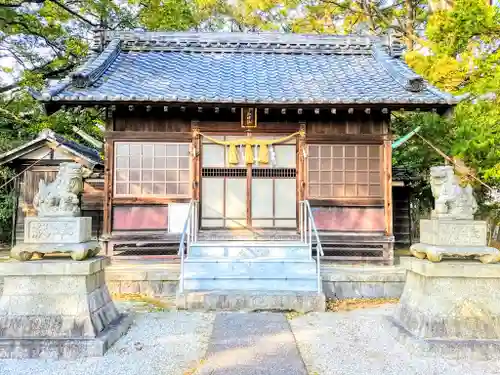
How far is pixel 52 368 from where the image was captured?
4.43m

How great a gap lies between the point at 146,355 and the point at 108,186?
5.37 m

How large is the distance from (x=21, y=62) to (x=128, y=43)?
8.01 m

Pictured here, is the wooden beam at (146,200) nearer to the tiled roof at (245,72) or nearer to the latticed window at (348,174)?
the tiled roof at (245,72)

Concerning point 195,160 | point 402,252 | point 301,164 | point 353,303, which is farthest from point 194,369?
point 402,252

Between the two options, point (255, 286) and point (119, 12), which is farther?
point (119, 12)

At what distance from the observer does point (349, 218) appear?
→ 9414mm

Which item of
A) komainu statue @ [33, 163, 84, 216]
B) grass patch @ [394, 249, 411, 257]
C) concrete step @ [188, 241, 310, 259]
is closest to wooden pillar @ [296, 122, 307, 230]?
concrete step @ [188, 241, 310, 259]

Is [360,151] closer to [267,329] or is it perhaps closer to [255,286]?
[255,286]

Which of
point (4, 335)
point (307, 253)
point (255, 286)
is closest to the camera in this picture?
point (4, 335)

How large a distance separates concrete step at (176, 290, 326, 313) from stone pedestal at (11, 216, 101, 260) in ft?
7.27

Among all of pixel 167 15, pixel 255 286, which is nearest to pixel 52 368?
pixel 255 286

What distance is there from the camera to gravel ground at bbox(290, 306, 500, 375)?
Result: 439cm

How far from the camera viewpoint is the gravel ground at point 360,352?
173 inches

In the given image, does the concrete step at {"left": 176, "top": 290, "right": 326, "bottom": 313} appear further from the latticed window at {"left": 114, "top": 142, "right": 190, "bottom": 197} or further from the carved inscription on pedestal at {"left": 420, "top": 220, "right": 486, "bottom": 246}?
the latticed window at {"left": 114, "top": 142, "right": 190, "bottom": 197}
